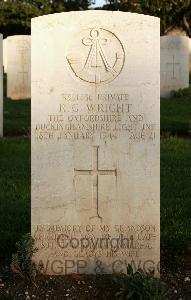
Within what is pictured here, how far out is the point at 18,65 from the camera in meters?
16.0

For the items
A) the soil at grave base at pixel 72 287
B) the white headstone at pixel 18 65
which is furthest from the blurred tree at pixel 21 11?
the soil at grave base at pixel 72 287

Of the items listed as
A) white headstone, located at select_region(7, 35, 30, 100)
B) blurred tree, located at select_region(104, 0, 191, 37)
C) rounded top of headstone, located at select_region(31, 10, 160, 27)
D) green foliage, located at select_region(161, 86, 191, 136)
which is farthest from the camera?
blurred tree, located at select_region(104, 0, 191, 37)

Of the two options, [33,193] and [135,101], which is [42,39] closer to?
[135,101]

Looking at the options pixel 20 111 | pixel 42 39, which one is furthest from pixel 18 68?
pixel 42 39

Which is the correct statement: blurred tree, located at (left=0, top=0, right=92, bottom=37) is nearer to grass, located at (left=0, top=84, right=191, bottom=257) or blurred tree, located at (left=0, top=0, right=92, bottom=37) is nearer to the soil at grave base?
grass, located at (left=0, top=84, right=191, bottom=257)

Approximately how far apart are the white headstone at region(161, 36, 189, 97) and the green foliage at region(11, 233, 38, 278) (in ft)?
36.9

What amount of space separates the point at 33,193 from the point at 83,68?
3.08 ft

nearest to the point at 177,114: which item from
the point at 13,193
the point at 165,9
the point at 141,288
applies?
the point at 13,193

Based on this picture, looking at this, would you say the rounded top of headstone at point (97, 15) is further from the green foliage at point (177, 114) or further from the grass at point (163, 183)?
the green foliage at point (177, 114)

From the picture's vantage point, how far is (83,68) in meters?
4.18

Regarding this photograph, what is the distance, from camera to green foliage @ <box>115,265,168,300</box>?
3.70 meters

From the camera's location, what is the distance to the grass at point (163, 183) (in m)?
4.98

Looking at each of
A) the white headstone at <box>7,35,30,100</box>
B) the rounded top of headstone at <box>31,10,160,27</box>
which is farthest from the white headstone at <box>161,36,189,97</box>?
the rounded top of headstone at <box>31,10,160,27</box>

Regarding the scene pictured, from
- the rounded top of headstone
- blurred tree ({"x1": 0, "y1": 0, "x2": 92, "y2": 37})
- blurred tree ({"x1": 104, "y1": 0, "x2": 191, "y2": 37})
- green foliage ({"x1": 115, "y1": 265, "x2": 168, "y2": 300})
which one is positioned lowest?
green foliage ({"x1": 115, "y1": 265, "x2": 168, "y2": 300})
